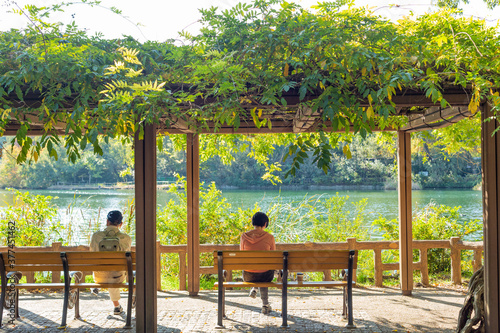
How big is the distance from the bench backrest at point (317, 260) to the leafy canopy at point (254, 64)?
4.80ft

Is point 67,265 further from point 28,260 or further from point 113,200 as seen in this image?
point 113,200

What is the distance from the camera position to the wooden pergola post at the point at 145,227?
416cm

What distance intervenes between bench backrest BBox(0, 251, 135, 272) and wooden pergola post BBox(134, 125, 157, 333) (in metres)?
0.55

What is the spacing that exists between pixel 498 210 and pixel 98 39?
3675 millimetres

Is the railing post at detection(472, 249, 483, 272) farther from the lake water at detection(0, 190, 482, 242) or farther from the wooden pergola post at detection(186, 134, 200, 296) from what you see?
the wooden pergola post at detection(186, 134, 200, 296)

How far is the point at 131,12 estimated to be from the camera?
13.3 ft

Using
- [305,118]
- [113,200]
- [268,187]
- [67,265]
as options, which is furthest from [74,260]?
[268,187]

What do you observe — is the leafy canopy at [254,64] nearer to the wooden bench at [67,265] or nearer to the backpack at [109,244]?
the wooden bench at [67,265]

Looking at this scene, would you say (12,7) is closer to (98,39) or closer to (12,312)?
(98,39)

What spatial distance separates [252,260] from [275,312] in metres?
0.87

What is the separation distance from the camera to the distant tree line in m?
6.66

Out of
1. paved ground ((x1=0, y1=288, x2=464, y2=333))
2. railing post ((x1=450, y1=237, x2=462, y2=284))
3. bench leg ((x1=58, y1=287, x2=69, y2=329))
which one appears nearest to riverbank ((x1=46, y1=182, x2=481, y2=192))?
railing post ((x1=450, y1=237, x2=462, y2=284))

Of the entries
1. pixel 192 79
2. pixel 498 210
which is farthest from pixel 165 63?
pixel 498 210

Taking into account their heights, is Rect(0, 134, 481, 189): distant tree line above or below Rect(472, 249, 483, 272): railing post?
above
